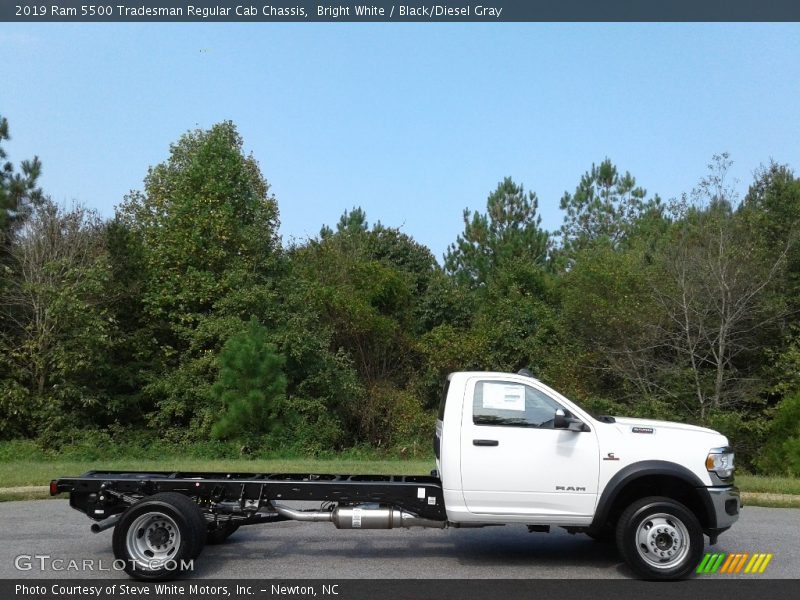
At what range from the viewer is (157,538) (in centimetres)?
832

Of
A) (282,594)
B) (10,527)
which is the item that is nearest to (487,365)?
(10,527)

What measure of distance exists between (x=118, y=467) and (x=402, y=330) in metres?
18.0

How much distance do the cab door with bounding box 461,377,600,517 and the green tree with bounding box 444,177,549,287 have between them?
3599 centimetres

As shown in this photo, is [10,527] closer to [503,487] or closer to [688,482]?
[503,487]

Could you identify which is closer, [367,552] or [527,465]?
[527,465]

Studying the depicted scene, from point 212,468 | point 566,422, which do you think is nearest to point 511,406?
point 566,422

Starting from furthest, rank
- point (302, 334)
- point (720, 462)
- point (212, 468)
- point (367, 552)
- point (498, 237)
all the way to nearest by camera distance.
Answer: point (498, 237)
point (302, 334)
point (212, 468)
point (367, 552)
point (720, 462)

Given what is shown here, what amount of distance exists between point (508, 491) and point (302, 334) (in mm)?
19871

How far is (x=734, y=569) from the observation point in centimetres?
885

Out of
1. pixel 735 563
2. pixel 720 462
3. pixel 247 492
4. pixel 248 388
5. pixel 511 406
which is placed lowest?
pixel 735 563

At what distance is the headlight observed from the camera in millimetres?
8516

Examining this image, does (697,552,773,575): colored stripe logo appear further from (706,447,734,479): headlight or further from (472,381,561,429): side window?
(472,381,561,429): side window

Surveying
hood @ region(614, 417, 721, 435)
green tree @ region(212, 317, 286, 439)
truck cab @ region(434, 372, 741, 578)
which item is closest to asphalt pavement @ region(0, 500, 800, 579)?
truck cab @ region(434, 372, 741, 578)

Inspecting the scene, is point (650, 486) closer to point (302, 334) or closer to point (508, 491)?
point (508, 491)
